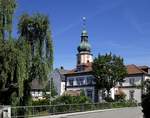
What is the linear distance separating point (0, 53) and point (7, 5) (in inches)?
153

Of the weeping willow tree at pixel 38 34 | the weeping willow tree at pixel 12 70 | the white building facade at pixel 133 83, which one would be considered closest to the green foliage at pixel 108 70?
the white building facade at pixel 133 83

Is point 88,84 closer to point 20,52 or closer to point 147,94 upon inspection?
point 20,52

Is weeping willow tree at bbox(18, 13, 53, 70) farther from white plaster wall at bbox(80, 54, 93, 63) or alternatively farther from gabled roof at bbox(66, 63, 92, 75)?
white plaster wall at bbox(80, 54, 93, 63)

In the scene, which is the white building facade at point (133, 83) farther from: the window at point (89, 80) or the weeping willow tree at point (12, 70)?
the weeping willow tree at point (12, 70)

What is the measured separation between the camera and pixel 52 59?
3588 centimetres

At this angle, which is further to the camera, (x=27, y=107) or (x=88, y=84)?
(x=88, y=84)

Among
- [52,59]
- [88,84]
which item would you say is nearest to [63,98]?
[52,59]

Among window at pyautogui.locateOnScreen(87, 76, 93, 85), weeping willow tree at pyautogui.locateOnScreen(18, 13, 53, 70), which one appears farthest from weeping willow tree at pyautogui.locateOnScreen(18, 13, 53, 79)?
window at pyautogui.locateOnScreen(87, 76, 93, 85)

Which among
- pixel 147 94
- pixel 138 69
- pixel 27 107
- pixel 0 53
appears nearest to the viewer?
pixel 147 94

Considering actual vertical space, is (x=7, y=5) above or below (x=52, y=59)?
above

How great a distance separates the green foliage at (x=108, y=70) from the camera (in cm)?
7125

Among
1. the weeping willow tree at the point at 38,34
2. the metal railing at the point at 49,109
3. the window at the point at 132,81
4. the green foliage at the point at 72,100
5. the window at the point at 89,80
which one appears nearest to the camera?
the metal railing at the point at 49,109

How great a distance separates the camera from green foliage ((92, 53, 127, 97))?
234 ft

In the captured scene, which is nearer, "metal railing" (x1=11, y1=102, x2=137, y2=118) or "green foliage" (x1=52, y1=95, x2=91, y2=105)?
"metal railing" (x1=11, y1=102, x2=137, y2=118)
